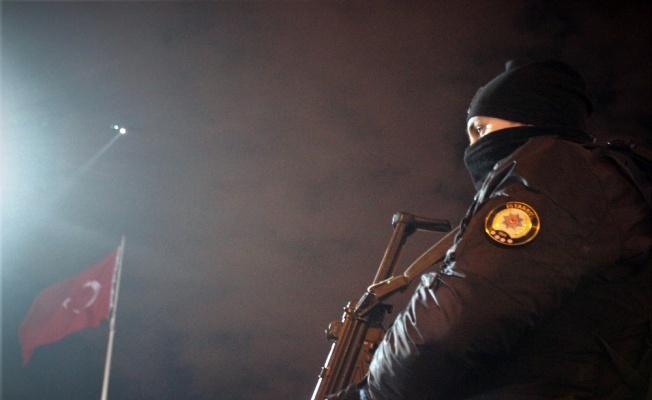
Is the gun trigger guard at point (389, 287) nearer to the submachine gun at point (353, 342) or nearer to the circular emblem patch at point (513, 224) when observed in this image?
the submachine gun at point (353, 342)

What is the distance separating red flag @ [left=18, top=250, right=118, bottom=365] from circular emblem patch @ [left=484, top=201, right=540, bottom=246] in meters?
4.43

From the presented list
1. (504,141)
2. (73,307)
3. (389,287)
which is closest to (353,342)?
(389,287)

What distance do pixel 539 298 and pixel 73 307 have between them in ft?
16.3

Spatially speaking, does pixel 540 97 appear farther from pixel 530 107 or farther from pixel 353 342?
pixel 353 342

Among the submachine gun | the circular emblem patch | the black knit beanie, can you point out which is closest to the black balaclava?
the black knit beanie

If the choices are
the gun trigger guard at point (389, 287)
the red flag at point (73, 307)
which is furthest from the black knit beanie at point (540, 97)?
the red flag at point (73, 307)

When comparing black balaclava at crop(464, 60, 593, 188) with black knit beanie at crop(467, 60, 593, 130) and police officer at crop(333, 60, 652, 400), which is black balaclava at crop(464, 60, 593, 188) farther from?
police officer at crop(333, 60, 652, 400)

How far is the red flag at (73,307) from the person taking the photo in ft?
16.7

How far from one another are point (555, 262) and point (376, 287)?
2.44ft

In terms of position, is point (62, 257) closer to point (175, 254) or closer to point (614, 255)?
point (175, 254)

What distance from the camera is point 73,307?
5219 millimetres

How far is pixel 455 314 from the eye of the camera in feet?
4.05

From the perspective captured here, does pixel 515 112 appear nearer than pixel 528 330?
No

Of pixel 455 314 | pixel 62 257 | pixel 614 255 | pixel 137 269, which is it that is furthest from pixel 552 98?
pixel 62 257
